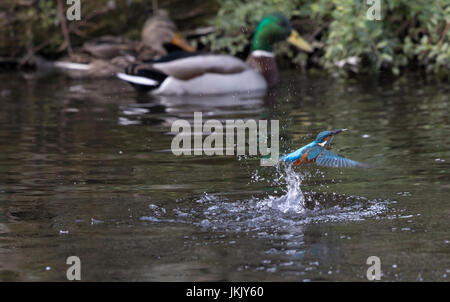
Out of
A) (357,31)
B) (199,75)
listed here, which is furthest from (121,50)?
(357,31)

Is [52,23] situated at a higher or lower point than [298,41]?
higher

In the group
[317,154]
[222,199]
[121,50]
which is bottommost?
[222,199]

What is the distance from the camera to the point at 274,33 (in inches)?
500

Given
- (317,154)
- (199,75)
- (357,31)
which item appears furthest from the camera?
(199,75)

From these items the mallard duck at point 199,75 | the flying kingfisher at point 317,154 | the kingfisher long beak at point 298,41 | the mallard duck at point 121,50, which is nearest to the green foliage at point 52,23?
the mallard duck at point 121,50

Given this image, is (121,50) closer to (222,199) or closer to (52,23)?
(52,23)

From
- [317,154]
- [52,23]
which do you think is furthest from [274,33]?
[317,154]

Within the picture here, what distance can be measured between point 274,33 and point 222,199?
7.02 metres

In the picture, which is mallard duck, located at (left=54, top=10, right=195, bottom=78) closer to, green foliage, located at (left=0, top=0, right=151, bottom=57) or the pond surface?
green foliage, located at (left=0, top=0, right=151, bottom=57)

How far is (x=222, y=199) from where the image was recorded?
5.95 meters

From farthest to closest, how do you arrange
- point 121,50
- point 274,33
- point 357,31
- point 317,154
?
point 121,50 → point 274,33 → point 357,31 → point 317,154

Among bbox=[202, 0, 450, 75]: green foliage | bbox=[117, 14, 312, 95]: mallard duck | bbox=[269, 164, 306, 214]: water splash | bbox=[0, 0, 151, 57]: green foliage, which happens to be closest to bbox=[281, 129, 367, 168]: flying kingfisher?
bbox=[269, 164, 306, 214]: water splash

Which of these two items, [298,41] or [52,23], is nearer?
[298,41]

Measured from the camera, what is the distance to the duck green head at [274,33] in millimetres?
12594
